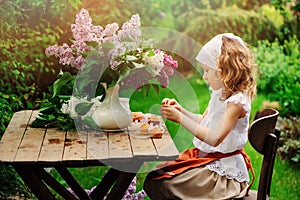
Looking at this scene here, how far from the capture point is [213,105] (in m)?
3.34

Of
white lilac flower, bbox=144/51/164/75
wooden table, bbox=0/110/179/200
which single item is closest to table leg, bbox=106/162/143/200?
wooden table, bbox=0/110/179/200

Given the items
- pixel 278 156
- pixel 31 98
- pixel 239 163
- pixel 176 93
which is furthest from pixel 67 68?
pixel 176 93

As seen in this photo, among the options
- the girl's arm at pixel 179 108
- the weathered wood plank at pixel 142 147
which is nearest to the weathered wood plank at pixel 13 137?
Answer: the weathered wood plank at pixel 142 147

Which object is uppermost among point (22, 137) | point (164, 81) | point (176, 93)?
point (164, 81)

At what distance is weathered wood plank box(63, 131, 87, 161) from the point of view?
2747 mm

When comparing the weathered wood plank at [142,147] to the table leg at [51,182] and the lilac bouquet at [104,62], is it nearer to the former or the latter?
the lilac bouquet at [104,62]

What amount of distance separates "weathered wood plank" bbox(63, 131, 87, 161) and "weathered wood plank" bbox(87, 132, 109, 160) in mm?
25

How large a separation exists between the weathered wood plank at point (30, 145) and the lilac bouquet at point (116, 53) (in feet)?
1.32

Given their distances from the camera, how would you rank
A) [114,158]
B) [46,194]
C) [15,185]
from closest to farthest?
[114,158] → [46,194] → [15,185]

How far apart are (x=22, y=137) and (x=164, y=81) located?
787 millimetres

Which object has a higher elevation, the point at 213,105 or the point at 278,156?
the point at 213,105

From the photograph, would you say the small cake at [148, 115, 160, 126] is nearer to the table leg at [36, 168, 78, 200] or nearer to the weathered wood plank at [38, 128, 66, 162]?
the weathered wood plank at [38, 128, 66, 162]

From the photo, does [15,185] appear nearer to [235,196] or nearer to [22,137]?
[22,137]

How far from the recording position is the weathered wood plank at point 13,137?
2776 millimetres
